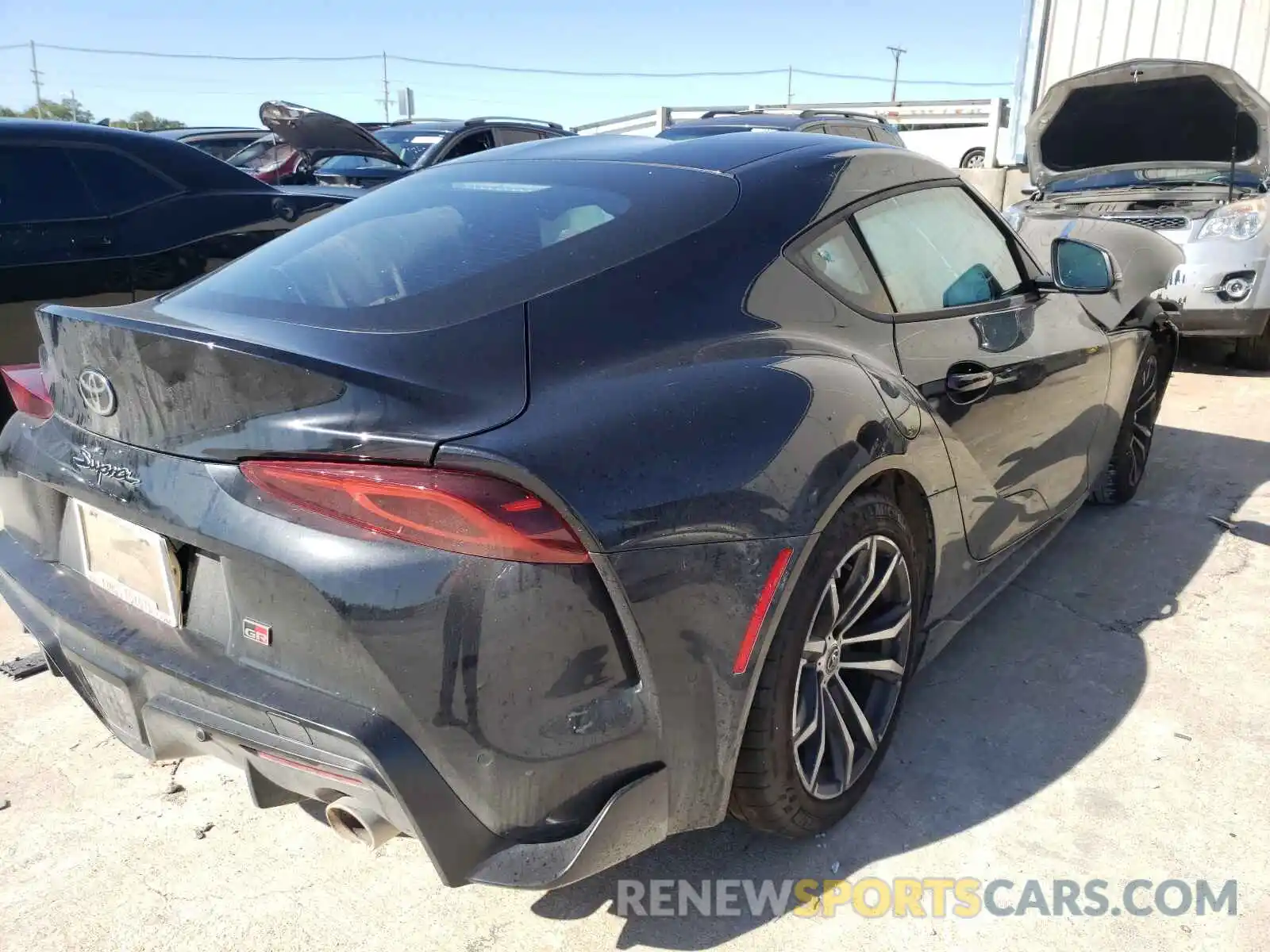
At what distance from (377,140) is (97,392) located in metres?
7.57

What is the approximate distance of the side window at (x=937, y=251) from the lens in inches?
98.3

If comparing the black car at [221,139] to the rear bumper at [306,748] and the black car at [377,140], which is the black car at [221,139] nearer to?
the black car at [377,140]

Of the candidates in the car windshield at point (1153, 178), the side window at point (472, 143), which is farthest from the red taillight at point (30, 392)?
the side window at point (472, 143)

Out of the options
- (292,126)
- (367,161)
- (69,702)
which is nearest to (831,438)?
(69,702)

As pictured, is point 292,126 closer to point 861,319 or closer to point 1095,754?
point 861,319

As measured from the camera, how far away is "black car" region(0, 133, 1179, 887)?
5.00 ft

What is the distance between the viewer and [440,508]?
1.49 meters

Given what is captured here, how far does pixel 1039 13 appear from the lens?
10.5 meters

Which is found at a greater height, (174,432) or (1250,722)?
(174,432)

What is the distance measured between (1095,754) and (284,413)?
2.20 metres

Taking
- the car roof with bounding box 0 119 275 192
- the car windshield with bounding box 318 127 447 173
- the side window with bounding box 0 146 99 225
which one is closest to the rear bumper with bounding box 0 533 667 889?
the side window with bounding box 0 146 99 225

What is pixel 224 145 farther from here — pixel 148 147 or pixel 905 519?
pixel 905 519

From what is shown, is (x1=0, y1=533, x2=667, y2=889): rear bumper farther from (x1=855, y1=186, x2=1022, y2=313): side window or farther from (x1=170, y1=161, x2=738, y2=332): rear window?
(x1=855, y1=186, x2=1022, y2=313): side window

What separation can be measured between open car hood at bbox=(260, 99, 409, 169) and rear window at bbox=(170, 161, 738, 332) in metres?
6.27
